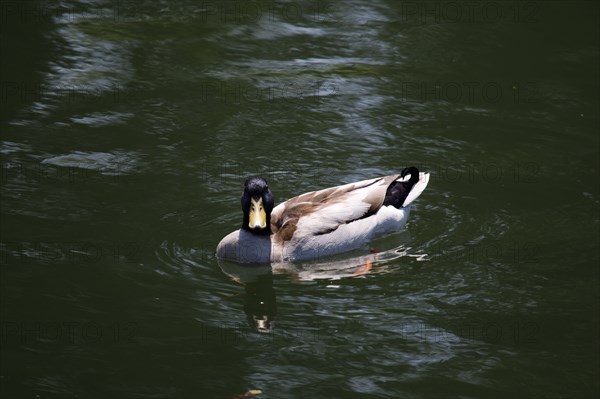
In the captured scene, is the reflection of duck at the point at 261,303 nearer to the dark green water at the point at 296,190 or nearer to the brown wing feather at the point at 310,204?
the dark green water at the point at 296,190

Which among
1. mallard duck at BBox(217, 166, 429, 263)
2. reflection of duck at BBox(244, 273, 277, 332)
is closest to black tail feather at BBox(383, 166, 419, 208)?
mallard duck at BBox(217, 166, 429, 263)

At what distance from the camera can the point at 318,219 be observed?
10.8 meters

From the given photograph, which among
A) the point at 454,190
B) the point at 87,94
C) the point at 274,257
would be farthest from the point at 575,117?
the point at 87,94

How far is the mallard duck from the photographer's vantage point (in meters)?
10.5

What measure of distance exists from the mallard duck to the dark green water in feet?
0.68

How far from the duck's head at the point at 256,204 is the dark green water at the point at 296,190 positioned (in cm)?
43

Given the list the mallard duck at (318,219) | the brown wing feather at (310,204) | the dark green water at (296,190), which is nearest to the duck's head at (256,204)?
the mallard duck at (318,219)

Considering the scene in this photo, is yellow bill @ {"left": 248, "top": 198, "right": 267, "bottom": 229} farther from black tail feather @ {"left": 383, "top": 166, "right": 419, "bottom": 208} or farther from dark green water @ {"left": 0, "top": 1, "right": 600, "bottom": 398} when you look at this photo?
black tail feather @ {"left": 383, "top": 166, "right": 419, "bottom": 208}

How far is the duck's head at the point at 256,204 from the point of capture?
10.3 meters

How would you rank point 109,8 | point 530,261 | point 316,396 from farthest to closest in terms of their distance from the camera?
point 109,8 → point 530,261 → point 316,396

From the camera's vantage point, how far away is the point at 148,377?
8.20 m

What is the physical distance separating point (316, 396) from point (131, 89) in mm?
7617

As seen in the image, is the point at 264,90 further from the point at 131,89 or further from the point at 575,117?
the point at 575,117

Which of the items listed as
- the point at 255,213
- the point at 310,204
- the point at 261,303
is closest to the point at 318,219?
the point at 310,204
